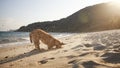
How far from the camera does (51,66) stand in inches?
184

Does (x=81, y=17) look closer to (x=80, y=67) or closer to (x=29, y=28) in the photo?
(x=29, y=28)

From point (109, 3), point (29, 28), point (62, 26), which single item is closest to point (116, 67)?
point (109, 3)

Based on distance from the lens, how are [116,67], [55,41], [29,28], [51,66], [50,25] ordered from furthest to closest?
[29,28] → [50,25] → [55,41] → [51,66] → [116,67]

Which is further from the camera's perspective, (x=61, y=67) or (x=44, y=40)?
(x=44, y=40)

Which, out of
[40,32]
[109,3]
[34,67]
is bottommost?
[34,67]

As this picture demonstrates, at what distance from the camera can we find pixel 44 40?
988cm

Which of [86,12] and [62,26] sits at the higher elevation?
[86,12]

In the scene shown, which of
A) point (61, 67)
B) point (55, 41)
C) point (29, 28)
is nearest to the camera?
point (61, 67)

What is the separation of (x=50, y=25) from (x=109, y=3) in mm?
32519

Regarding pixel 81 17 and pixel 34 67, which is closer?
pixel 34 67

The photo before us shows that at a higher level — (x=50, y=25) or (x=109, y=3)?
(x=109, y=3)

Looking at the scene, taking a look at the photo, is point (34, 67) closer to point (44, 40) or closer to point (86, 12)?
point (44, 40)

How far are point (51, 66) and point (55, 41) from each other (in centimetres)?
492

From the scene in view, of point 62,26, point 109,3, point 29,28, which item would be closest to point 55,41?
point 109,3
